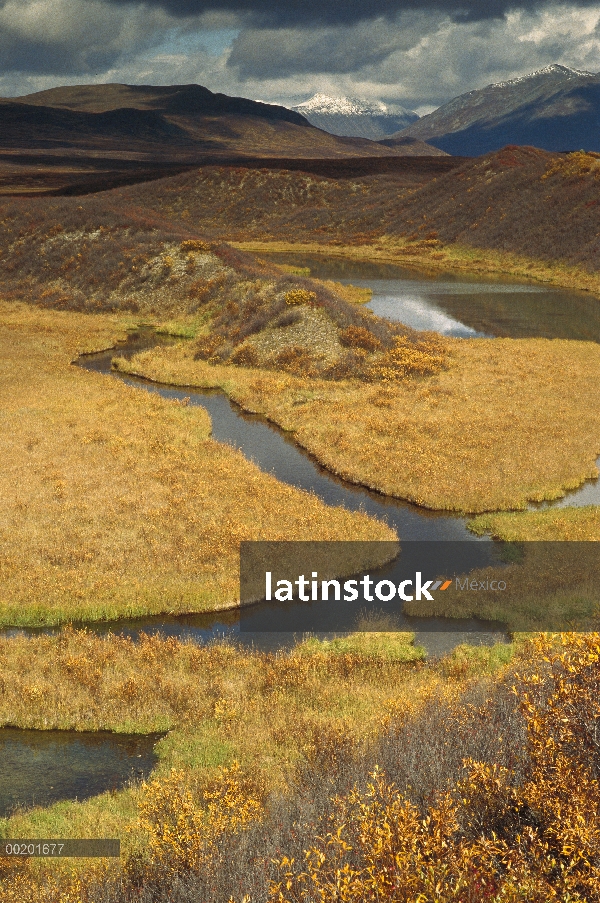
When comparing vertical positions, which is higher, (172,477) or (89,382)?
(89,382)

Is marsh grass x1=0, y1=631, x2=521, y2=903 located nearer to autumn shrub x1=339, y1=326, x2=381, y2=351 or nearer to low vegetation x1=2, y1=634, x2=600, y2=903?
low vegetation x1=2, y1=634, x2=600, y2=903

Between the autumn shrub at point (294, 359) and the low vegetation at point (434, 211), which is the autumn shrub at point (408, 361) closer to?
the autumn shrub at point (294, 359)

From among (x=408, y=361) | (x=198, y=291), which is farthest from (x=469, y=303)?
(x=408, y=361)

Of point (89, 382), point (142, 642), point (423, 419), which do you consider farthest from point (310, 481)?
point (89, 382)

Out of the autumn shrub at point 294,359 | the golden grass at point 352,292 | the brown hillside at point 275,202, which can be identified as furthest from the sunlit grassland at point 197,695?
the brown hillside at point 275,202

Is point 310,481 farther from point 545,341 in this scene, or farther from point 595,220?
point 595,220

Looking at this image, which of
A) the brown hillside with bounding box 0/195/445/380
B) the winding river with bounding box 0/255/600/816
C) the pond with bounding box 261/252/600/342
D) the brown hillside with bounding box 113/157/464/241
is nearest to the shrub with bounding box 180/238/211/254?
the brown hillside with bounding box 0/195/445/380

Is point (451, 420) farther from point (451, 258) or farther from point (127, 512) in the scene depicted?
point (451, 258)
